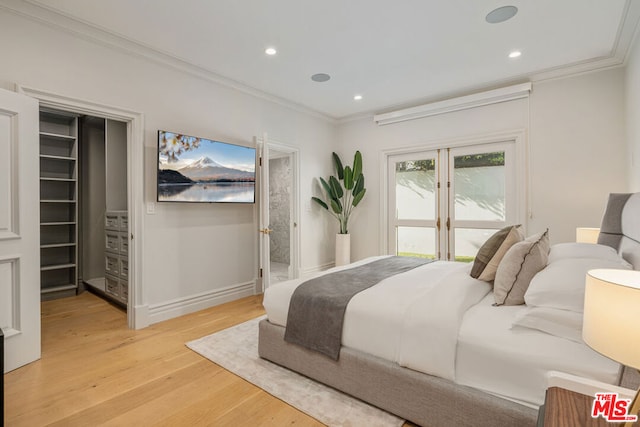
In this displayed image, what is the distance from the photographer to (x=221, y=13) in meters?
2.48

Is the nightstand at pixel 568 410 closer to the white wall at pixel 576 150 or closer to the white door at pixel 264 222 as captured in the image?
the white door at pixel 264 222

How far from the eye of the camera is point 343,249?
198 inches

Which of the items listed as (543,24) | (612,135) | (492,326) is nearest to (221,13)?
(543,24)

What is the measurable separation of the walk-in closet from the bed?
3390 millimetres

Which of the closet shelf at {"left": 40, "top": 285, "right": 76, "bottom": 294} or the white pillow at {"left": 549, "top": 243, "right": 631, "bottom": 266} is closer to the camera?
the white pillow at {"left": 549, "top": 243, "right": 631, "bottom": 266}

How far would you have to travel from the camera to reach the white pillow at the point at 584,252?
173 centimetres

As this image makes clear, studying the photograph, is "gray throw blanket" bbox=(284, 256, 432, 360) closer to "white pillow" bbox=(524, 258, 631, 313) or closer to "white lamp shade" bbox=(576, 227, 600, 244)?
"white pillow" bbox=(524, 258, 631, 313)

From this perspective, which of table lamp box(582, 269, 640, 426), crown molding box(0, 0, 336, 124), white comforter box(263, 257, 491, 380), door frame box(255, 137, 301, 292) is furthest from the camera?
door frame box(255, 137, 301, 292)

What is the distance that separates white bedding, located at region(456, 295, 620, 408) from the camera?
125 centimetres

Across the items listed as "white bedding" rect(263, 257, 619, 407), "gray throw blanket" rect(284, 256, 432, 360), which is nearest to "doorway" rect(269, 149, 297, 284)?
"gray throw blanket" rect(284, 256, 432, 360)

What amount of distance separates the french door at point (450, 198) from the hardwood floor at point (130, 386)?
10.2 ft

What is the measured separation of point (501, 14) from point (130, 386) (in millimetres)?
3917

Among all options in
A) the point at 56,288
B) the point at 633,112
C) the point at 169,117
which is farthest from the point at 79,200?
the point at 633,112

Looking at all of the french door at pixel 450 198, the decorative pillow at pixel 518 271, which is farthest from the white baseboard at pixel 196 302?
the decorative pillow at pixel 518 271
